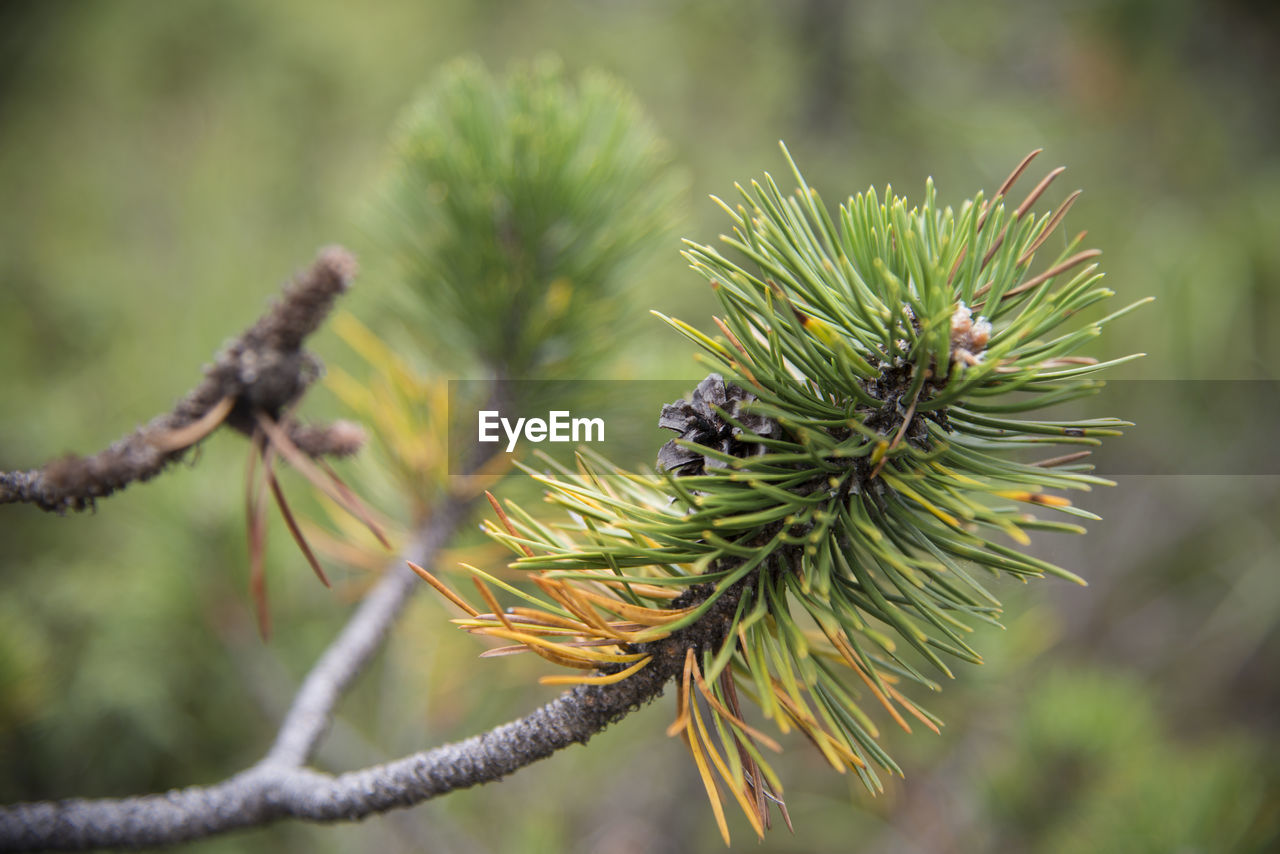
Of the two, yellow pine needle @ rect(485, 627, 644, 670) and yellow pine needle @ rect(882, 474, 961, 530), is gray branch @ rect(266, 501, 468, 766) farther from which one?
yellow pine needle @ rect(882, 474, 961, 530)

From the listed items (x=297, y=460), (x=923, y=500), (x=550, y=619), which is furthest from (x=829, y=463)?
(x=297, y=460)

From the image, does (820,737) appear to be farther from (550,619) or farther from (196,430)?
(196,430)

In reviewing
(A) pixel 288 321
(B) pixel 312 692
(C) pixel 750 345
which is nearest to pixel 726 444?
(C) pixel 750 345

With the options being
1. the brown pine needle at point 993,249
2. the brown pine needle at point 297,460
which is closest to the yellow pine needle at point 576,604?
the brown pine needle at point 297,460

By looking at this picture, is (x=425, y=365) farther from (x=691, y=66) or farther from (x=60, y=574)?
(x=691, y=66)

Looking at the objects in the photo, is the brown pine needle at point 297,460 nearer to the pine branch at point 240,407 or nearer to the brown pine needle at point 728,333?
the pine branch at point 240,407

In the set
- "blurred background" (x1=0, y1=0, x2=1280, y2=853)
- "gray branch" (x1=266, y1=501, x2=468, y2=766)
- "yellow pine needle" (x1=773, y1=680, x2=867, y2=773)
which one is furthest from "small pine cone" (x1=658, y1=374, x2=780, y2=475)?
"blurred background" (x1=0, y1=0, x2=1280, y2=853)
